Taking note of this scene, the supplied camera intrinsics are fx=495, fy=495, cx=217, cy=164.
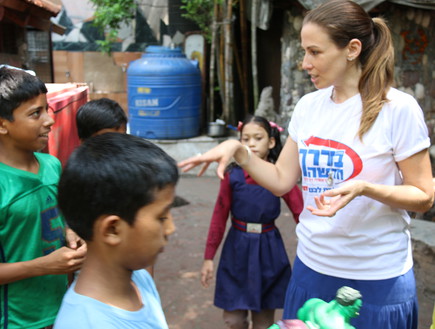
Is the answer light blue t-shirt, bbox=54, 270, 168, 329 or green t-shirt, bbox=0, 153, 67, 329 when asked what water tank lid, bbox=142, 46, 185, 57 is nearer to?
green t-shirt, bbox=0, 153, 67, 329

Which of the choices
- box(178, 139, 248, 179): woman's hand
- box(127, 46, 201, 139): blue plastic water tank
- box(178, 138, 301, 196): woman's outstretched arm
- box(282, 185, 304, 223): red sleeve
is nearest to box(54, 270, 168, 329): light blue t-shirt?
box(178, 139, 248, 179): woman's hand

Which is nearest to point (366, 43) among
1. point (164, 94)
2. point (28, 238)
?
point (28, 238)

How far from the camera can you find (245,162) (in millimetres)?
1915

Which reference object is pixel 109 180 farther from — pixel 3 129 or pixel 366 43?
pixel 366 43

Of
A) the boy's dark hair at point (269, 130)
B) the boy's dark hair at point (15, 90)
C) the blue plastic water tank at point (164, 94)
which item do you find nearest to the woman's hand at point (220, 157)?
the boy's dark hair at point (15, 90)

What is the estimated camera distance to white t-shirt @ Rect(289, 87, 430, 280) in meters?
1.69

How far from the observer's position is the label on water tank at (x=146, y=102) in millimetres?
7871

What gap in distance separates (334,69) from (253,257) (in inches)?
50.1

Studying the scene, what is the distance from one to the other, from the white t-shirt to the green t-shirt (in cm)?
97

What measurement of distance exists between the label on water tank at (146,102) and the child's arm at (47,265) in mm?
6350

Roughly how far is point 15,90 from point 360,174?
1283 mm

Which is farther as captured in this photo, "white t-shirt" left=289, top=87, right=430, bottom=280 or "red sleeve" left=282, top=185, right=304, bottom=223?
"red sleeve" left=282, top=185, right=304, bottom=223

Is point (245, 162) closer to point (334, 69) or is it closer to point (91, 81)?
point (334, 69)

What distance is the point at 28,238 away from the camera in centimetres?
177
